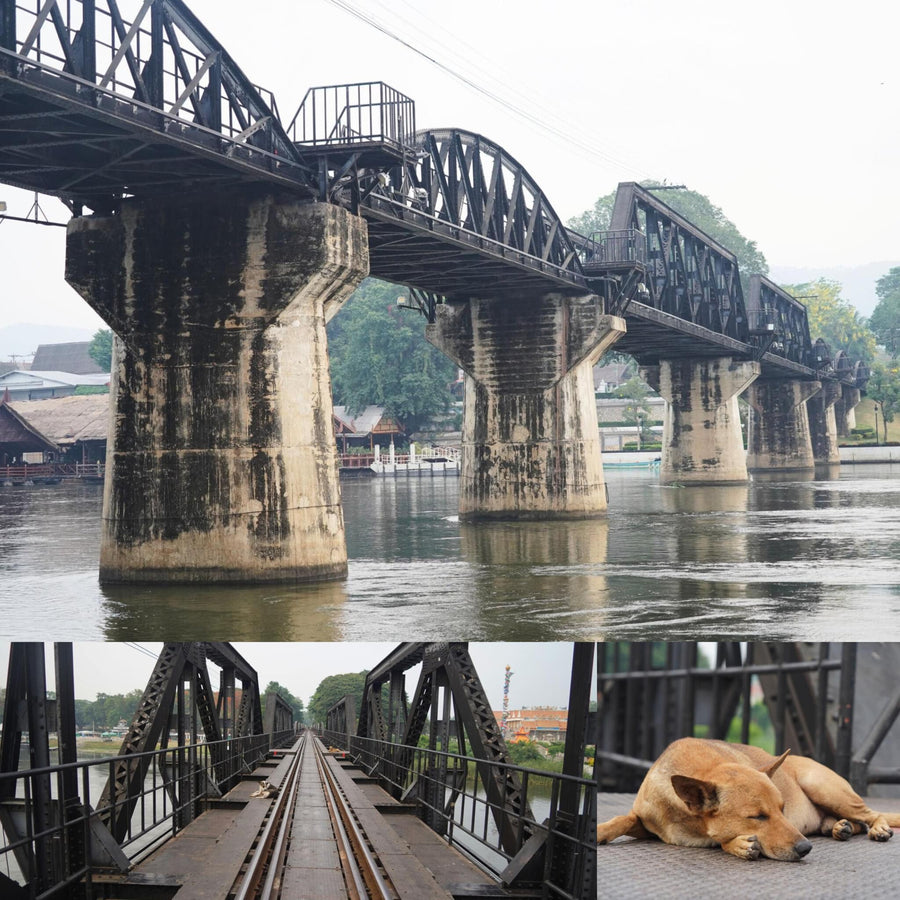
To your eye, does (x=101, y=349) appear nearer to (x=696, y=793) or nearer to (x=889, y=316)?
(x=889, y=316)

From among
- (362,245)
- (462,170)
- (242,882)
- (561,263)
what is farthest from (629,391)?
(242,882)

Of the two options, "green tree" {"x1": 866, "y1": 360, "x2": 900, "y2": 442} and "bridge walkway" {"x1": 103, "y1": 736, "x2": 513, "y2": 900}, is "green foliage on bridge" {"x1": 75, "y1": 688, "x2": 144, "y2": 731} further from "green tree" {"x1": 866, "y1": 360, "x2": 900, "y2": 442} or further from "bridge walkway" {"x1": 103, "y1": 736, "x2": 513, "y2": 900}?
"green tree" {"x1": 866, "y1": 360, "x2": 900, "y2": 442}

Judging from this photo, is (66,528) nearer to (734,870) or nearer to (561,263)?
(561,263)

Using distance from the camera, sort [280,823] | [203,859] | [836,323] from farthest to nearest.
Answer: [836,323], [280,823], [203,859]

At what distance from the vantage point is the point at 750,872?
475 cm

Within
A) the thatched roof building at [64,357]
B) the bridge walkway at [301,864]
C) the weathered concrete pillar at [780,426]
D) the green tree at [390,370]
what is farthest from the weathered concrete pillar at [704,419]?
the thatched roof building at [64,357]

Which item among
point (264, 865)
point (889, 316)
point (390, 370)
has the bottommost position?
point (264, 865)

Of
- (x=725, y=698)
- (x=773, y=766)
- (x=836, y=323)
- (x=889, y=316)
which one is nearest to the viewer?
(x=725, y=698)

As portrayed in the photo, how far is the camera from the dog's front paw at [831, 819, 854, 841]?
5.03 metres

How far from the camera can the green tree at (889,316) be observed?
190125 millimetres

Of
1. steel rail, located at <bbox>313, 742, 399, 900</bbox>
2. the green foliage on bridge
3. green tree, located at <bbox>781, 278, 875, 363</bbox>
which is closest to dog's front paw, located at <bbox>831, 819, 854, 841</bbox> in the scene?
steel rail, located at <bbox>313, 742, 399, 900</bbox>

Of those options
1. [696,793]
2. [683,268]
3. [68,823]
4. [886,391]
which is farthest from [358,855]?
[886,391]

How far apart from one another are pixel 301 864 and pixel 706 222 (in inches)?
6014

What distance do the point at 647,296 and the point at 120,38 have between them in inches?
1655
